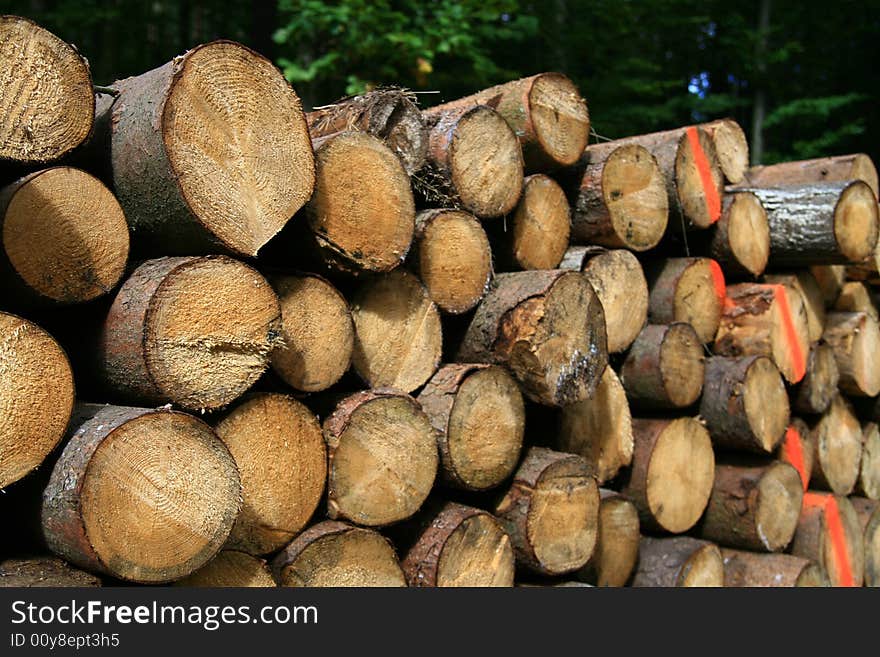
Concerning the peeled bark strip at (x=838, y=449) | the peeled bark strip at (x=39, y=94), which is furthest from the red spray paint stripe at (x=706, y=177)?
the peeled bark strip at (x=39, y=94)

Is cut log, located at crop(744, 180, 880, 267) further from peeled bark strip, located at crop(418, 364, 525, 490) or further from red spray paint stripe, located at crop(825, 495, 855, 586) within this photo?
peeled bark strip, located at crop(418, 364, 525, 490)

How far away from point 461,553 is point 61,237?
137 cm

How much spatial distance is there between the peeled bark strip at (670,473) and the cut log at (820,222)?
1.04 meters

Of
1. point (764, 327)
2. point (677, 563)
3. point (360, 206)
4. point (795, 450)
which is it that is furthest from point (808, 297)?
point (360, 206)

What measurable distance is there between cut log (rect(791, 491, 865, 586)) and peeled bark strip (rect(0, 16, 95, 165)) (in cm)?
331

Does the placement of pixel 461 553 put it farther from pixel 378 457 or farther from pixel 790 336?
pixel 790 336

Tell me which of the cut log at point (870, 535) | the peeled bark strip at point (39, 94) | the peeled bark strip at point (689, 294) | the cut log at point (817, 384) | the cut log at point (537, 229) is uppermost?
the peeled bark strip at point (39, 94)

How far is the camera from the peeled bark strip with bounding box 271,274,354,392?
2182 mm

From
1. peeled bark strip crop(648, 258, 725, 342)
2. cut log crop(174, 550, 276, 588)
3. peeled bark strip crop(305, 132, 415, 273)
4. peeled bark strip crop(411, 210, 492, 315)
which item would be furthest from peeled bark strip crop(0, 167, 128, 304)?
peeled bark strip crop(648, 258, 725, 342)

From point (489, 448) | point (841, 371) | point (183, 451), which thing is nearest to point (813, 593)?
point (489, 448)

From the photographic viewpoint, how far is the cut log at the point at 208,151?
1914mm

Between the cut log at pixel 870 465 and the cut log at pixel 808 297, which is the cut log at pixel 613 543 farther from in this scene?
the cut log at pixel 870 465

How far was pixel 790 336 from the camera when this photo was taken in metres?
3.81

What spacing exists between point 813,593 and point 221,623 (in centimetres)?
194
